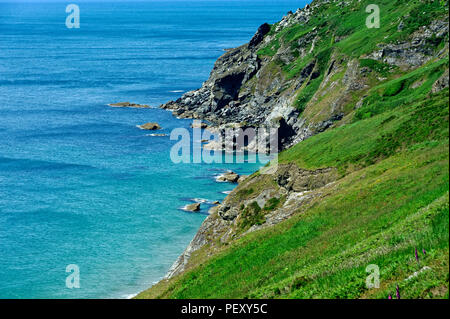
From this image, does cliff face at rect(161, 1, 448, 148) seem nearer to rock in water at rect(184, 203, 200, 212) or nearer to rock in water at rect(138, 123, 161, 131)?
rock in water at rect(138, 123, 161, 131)

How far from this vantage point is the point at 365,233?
29781 mm

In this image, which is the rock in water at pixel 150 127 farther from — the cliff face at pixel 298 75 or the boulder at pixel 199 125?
the cliff face at pixel 298 75

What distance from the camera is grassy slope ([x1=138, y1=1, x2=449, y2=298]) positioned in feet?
72.0

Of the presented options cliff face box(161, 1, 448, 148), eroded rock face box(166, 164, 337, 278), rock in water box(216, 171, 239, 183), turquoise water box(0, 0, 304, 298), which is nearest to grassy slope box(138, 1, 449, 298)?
eroded rock face box(166, 164, 337, 278)

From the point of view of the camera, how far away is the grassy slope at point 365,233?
22.0 meters

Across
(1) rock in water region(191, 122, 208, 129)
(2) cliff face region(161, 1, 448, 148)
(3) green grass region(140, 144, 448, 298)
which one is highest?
(2) cliff face region(161, 1, 448, 148)

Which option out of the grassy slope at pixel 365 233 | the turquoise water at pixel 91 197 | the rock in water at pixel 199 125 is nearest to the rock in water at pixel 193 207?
the turquoise water at pixel 91 197

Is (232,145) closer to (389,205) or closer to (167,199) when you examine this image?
(167,199)

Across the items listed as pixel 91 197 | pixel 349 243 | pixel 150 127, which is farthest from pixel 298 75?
pixel 349 243

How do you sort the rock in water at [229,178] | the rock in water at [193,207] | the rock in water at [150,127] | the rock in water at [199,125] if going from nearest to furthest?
the rock in water at [193,207], the rock in water at [229,178], the rock in water at [199,125], the rock in water at [150,127]

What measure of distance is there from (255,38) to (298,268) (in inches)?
5005

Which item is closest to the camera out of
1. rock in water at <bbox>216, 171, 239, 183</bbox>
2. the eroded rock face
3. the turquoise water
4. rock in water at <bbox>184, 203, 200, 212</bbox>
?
the eroded rock face

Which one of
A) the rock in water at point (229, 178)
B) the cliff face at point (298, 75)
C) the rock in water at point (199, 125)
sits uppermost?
the cliff face at point (298, 75)

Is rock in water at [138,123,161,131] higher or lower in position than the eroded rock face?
higher
